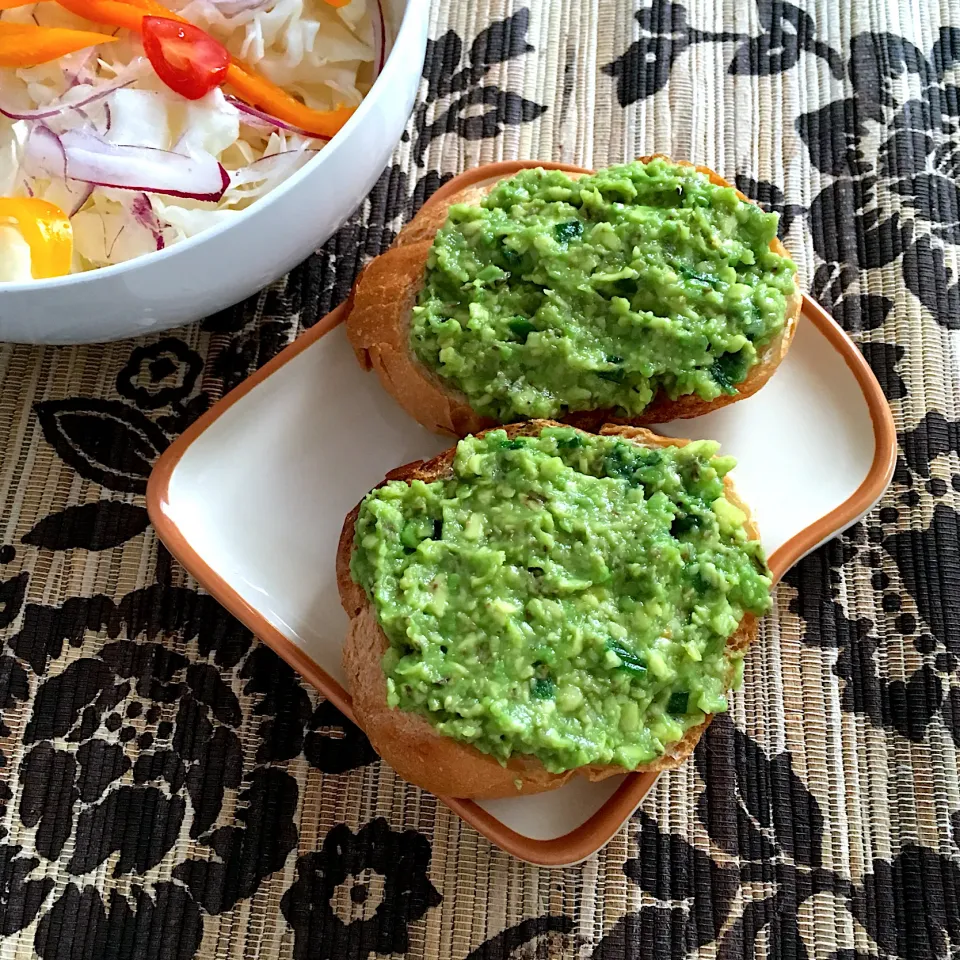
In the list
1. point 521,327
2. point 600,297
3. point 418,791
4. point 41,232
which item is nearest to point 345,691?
point 418,791

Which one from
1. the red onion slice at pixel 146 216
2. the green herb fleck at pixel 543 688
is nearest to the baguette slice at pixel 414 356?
the red onion slice at pixel 146 216

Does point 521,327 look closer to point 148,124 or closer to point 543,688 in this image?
point 543,688

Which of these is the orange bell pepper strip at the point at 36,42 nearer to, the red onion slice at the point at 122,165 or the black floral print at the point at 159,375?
the red onion slice at the point at 122,165

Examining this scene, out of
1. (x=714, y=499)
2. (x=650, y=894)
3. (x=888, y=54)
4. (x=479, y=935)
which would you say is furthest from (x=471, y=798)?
(x=888, y=54)

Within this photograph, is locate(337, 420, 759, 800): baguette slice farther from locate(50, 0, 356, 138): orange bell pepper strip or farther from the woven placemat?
locate(50, 0, 356, 138): orange bell pepper strip

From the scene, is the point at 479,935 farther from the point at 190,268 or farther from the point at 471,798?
the point at 190,268
